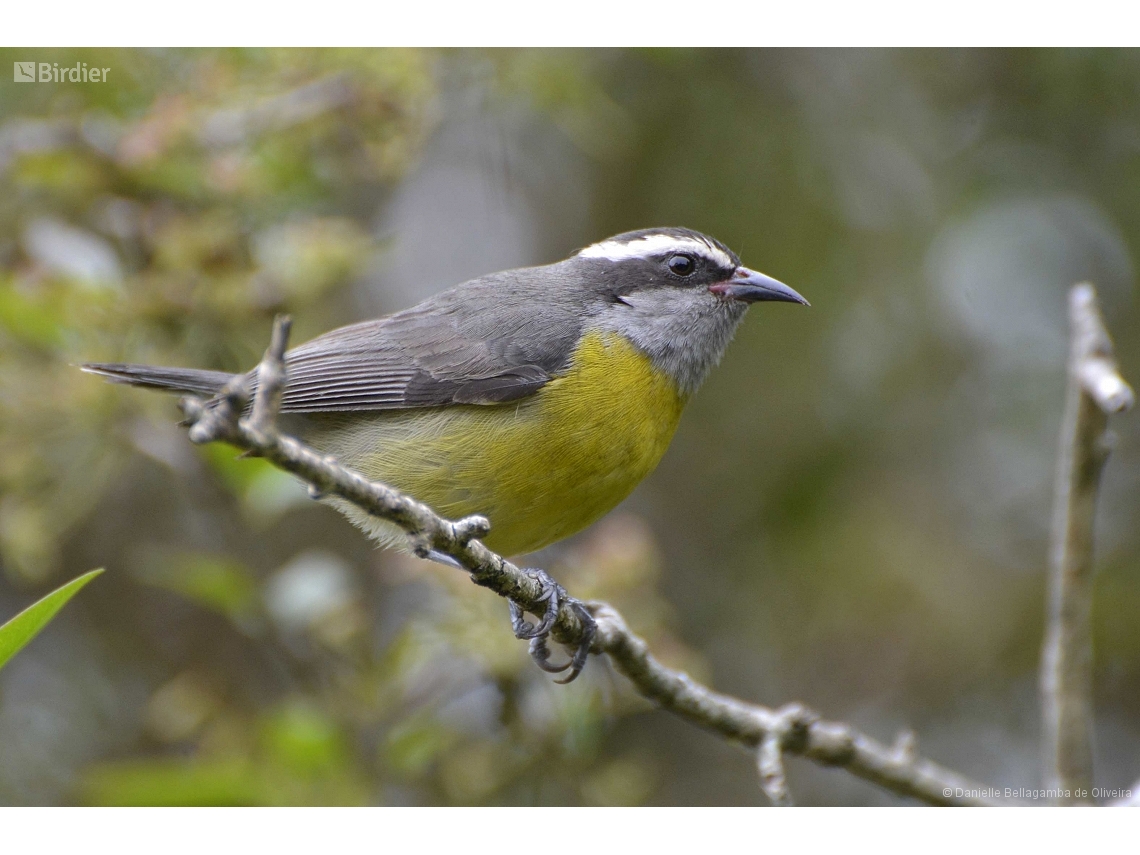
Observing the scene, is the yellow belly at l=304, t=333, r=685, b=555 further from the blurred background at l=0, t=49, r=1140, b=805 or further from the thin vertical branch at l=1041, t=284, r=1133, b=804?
the thin vertical branch at l=1041, t=284, r=1133, b=804

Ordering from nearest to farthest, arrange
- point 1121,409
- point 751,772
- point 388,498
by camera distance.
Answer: point 388,498 → point 1121,409 → point 751,772

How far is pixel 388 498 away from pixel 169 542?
12.0ft

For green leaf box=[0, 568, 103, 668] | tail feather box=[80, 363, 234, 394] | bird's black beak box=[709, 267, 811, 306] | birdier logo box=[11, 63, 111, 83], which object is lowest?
green leaf box=[0, 568, 103, 668]

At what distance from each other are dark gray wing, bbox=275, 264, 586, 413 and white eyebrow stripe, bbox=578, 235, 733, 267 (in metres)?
0.28

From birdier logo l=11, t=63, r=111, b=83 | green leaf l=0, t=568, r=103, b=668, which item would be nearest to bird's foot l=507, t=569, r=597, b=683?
green leaf l=0, t=568, r=103, b=668

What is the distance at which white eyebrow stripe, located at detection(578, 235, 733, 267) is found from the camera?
4270 mm

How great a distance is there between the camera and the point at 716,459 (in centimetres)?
647

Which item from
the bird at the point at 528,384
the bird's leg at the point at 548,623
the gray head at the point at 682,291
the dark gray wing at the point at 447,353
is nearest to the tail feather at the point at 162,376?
the bird at the point at 528,384

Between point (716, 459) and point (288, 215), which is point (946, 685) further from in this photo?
point (288, 215)

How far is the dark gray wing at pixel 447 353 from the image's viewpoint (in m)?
3.74

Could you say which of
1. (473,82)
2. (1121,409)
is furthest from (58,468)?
(1121,409)

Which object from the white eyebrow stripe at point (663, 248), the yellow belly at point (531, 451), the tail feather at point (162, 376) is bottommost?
the yellow belly at point (531, 451)

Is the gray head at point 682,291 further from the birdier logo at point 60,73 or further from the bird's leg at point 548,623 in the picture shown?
the birdier logo at point 60,73

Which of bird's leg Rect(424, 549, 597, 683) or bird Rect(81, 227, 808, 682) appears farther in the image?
bird Rect(81, 227, 808, 682)
